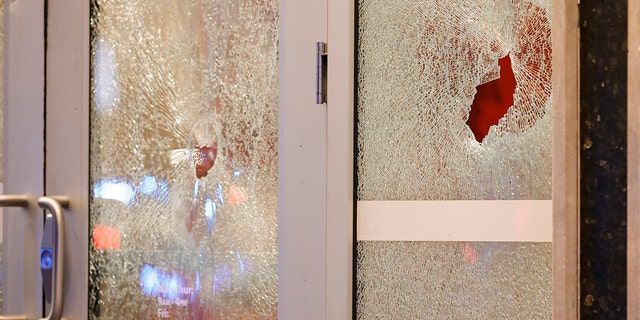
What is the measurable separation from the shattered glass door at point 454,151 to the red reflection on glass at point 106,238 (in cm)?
66

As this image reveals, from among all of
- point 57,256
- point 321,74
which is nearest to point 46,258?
point 57,256

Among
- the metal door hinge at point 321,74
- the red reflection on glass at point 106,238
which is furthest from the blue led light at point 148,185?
the metal door hinge at point 321,74

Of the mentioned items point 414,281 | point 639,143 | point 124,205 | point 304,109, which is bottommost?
point 414,281

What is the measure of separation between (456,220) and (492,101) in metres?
0.28

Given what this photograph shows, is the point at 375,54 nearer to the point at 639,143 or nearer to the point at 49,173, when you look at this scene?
the point at 49,173

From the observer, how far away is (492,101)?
1.68m

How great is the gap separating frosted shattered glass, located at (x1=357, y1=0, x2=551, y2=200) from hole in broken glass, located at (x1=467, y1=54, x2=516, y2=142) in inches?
0.4

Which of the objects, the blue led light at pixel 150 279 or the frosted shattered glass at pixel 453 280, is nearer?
the frosted shattered glass at pixel 453 280

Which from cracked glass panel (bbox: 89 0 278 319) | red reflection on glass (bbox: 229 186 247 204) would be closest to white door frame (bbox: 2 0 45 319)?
cracked glass panel (bbox: 89 0 278 319)

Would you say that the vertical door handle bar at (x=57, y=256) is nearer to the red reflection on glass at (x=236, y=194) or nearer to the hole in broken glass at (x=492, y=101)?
the red reflection on glass at (x=236, y=194)

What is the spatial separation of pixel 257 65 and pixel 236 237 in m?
0.42

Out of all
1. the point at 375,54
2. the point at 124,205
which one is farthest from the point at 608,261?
the point at 124,205

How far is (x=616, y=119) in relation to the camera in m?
0.77

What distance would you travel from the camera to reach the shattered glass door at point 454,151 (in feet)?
5.43
